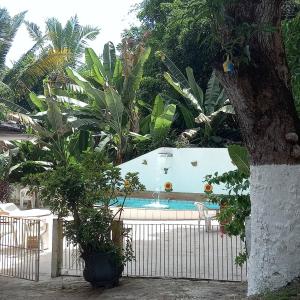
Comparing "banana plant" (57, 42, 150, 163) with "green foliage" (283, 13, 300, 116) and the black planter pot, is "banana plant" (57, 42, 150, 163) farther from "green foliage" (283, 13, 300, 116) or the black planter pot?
"green foliage" (283, 13, 300, 116)

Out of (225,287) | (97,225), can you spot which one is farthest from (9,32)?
(225,287)

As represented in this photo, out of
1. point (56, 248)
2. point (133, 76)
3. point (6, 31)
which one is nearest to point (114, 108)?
point (133, 76)

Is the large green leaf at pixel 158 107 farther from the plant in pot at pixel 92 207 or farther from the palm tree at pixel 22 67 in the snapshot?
the plant in pot at pixel 92 207

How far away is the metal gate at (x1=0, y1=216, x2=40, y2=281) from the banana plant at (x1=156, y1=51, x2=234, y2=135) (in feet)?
48.8

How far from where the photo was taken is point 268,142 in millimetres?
5871

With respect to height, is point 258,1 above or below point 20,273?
above

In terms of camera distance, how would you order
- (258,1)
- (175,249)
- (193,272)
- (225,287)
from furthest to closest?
1. (175,249)
2. (193,272)
3. (225,287)
4. (258,1)

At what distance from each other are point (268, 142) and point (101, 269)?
3863mm

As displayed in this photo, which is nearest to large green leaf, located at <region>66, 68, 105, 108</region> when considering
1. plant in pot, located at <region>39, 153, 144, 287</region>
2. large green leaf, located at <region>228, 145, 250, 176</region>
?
plant in pot, located at <region>39, 153, 144, 287</region>

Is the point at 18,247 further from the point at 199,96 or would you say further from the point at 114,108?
the point at 199,96

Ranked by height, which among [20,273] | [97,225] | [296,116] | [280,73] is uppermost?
[280,73]

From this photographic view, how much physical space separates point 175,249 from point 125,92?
14.4m

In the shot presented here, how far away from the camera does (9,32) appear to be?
17859 mm

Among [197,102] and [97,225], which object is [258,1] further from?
[197,102]
